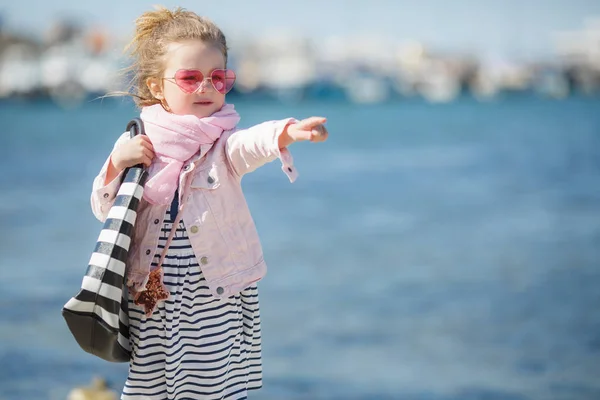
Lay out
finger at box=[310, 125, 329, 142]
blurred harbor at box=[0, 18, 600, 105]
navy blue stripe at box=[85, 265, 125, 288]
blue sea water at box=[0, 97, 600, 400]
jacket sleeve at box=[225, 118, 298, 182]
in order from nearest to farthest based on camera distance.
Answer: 1. finger at box=[310, 125, 329, 142]
2. jacket sleeve at box=[225, 118, 298, 182]
3. navy blue stripe at box=[85, 265, 125, 288]
4. blue sea water at box=[0, 97, 600, 400]
5. blurred harbor at box=[0, 18, 600, 105]

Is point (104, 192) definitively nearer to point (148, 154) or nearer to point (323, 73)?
point (148, 154)

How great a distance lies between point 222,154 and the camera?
9.00 feet

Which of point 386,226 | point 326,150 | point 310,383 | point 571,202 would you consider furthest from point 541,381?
point 326,150

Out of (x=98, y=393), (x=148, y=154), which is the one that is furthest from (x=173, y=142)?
(x=98, y=393)

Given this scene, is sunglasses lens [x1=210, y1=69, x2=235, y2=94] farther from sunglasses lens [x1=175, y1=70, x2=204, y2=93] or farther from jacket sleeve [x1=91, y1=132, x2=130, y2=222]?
jacket sleeve [x1=91, y1=132, x2=130, y2=222]

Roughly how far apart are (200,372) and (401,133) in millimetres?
49148

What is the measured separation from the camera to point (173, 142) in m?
2.72

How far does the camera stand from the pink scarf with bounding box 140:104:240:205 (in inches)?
106

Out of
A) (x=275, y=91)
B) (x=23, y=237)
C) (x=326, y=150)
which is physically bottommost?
(x=23, y=237)

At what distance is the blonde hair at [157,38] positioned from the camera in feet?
9.04

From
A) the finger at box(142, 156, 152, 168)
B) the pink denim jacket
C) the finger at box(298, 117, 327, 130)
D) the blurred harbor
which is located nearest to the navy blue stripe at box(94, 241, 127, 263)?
the pink denim jacket

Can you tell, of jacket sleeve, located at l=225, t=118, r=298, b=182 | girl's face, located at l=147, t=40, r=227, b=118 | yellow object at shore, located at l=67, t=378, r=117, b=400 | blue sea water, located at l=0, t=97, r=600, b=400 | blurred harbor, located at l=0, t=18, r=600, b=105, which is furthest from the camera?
blurred harbor, located at l=0, t=18, r=600, b=105

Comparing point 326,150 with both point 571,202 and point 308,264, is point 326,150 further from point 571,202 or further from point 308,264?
point 308,264

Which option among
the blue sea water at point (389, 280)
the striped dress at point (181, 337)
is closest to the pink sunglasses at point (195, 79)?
the striped dress at point (181, 337)
